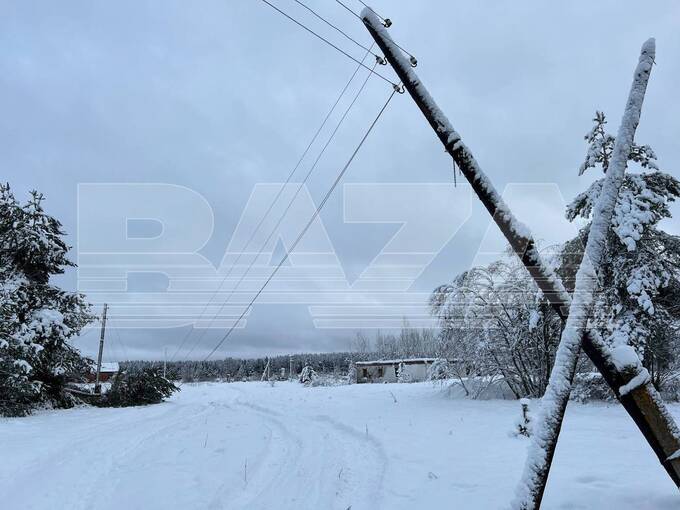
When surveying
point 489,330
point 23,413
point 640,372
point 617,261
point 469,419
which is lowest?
point 23,413

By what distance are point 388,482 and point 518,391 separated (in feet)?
31.0

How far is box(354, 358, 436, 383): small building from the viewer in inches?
1496

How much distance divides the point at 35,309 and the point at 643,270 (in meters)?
16.9

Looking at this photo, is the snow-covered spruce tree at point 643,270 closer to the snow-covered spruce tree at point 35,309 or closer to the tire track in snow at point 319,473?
the tire track in snow at point 319,473

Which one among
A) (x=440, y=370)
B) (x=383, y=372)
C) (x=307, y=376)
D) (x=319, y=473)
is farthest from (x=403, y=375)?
(x=319, y=473)

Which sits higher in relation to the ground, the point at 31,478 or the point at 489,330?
the point at 489,330

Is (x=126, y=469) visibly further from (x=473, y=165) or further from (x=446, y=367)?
(x=446, y=367)

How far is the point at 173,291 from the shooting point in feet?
41.2

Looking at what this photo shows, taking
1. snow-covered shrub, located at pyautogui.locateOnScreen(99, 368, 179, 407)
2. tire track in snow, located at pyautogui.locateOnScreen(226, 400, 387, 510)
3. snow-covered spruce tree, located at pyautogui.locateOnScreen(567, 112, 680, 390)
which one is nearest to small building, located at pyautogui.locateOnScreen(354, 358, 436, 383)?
snow-covered shrub, located at pyautogui.locateOnScreen(99, 368, 179, 407)

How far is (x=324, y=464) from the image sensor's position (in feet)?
20.8

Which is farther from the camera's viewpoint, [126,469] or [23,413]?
[23,413]

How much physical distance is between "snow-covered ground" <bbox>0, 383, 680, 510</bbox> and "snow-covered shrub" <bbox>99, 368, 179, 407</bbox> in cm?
644

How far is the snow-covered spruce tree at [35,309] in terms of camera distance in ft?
41.8

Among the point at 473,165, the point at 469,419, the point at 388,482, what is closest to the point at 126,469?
the point at 388,482
